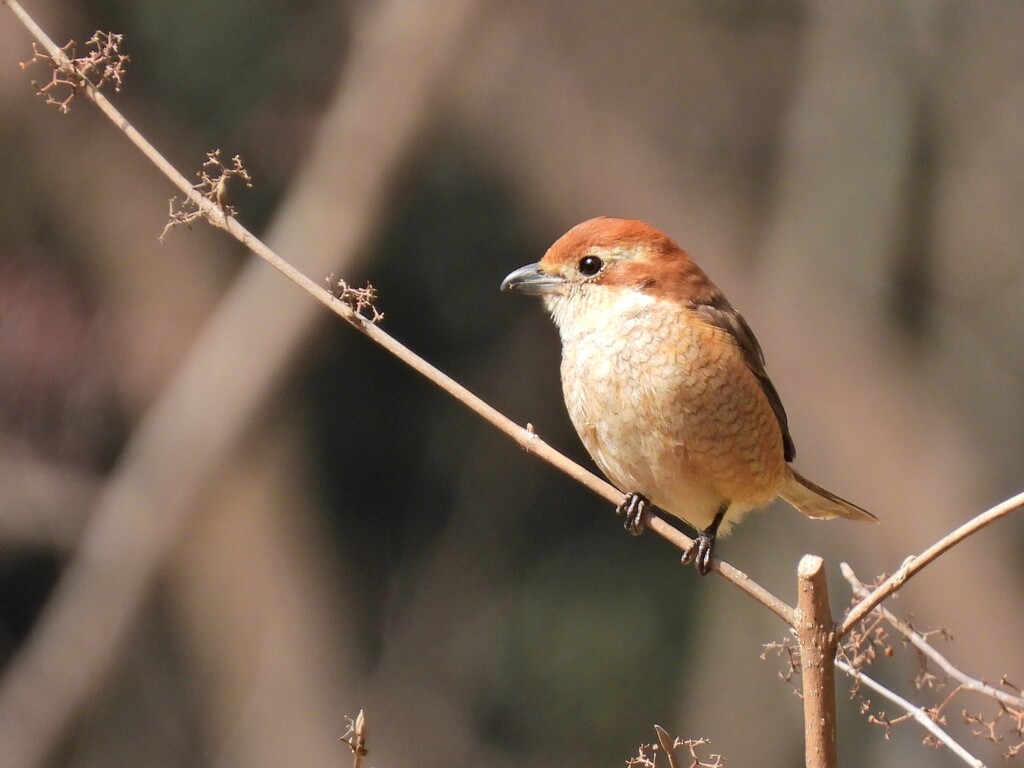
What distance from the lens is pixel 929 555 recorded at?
1388 millimetres

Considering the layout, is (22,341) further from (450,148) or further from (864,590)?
(864,590)

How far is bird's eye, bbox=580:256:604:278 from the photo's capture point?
8.67 ft

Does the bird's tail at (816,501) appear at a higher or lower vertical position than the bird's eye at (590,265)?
higher

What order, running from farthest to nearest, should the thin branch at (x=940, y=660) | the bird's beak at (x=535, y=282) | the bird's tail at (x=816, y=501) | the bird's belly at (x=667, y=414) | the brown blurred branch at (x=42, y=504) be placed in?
the brown blurred branch at (x=42, y=504) < the bird's tail at (x=816, y=501) < the bird's beak at (x=535, y=282) < the bird's belly at (x=667, y=414) < the thin branch at (x=940, y=660)

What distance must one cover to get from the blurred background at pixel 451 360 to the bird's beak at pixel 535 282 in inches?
114

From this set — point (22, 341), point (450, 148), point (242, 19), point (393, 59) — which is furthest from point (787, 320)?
point (22, 341)

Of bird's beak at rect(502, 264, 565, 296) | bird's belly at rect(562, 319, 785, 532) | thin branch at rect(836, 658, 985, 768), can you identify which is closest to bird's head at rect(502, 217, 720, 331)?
bird's beak at rect(502, 264, 565, 296)

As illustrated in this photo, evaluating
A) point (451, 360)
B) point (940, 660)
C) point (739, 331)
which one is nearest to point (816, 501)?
point (739, 331)

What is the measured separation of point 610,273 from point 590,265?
54 millimetres

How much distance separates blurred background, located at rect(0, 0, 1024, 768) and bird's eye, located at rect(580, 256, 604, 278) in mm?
2945

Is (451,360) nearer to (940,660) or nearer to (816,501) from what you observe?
(816,501)

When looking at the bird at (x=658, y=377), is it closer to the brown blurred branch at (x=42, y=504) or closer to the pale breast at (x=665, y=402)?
the pale breast at (x=665, y=402)

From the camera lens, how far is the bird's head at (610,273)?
258 cm

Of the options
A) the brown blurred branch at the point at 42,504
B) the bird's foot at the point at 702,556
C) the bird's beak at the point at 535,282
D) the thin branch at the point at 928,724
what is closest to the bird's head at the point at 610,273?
the bird's beak at the point at 535,282
